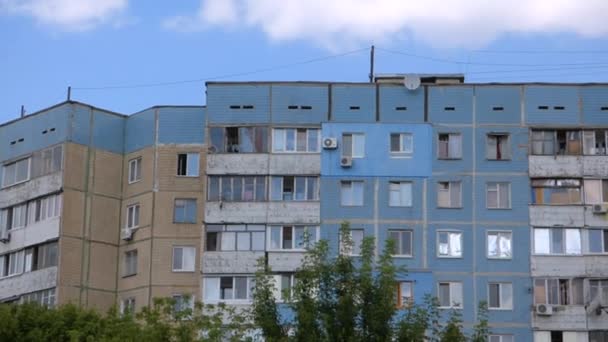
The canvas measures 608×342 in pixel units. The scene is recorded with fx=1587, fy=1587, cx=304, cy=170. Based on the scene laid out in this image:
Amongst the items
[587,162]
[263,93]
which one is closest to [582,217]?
[587,162]

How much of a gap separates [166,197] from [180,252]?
2.76m

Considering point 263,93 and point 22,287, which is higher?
point 263,93

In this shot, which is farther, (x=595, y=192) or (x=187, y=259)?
(x=187, y=259)

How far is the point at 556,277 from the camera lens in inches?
2881

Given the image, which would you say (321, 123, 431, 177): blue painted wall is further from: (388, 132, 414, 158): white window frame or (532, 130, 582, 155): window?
(532, 130, 582, 155): window

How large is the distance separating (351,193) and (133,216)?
10851 mm

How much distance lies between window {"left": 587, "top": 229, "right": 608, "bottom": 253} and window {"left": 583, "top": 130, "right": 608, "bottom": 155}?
3801 millimetres

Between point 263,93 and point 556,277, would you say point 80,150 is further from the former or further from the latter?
point 556,277

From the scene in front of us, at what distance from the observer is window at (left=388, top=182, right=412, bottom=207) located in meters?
74.5

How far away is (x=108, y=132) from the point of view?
78188mm

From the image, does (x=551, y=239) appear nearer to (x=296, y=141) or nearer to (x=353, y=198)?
(x=353, y=198)

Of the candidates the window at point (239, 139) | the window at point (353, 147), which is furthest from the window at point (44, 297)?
the window at point (353, 147)

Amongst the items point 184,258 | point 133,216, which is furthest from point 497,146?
point 133,216

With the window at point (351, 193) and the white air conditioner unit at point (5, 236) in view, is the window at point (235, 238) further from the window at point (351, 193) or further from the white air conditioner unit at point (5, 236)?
the white air conditioner unit at point (5, 236)
